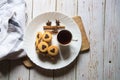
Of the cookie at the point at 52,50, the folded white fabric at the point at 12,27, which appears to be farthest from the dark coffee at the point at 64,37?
the folded white fabric at the point at 12,27

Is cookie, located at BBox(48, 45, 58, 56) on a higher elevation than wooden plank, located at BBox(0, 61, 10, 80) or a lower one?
higher

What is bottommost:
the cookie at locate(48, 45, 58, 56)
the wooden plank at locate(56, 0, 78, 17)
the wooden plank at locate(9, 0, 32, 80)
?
the wooden plank at locate(9, 0, 32, 80)

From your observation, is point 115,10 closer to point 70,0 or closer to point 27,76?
point 70,0

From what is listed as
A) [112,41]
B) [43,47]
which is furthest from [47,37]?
[112,41]

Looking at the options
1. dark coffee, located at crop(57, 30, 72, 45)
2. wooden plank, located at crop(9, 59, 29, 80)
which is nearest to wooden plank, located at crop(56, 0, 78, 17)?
dark coffee, located at crop(57, 30, 72, 45)

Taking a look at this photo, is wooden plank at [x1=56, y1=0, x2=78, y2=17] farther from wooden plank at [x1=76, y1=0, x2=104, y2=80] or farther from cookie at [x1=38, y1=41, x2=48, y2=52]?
cookie at [x1=38, y1=41, x2=48, y2=52]

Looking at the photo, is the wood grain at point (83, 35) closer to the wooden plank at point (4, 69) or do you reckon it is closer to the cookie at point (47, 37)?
the cookie at point (47, 37)
